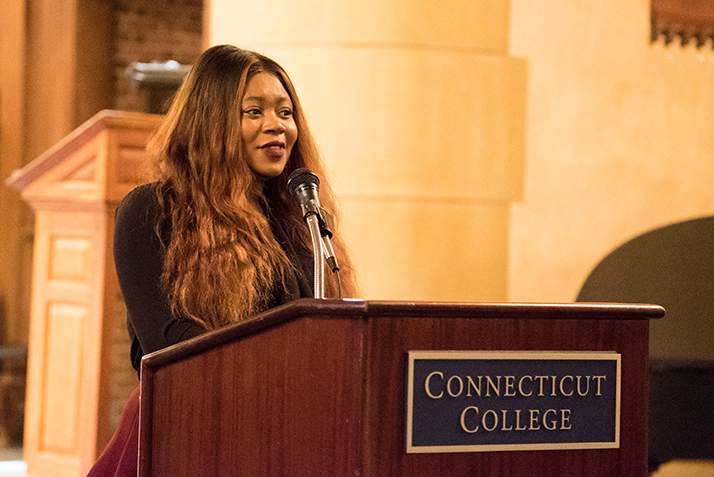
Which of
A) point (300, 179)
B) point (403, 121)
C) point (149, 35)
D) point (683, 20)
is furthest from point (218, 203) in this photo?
point (149, 35)

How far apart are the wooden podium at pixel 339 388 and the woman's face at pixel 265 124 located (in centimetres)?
75

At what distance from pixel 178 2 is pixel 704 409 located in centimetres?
551

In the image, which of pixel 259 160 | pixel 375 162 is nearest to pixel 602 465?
pixel 259 160

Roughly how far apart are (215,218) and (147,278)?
0.23 meters

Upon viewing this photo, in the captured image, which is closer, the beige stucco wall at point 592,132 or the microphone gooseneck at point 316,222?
the microphone gooseneck at point 316,222

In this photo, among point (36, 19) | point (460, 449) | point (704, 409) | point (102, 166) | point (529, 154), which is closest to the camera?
point (460, 449)

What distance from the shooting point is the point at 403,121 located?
382cm

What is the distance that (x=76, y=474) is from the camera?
3.62 meters

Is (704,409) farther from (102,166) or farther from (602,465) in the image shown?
(102,166)

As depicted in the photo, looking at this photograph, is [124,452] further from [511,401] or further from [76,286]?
[76,286]

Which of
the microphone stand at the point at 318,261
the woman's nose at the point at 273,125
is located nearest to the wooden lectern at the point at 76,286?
the woman's nose at the point at 273,125

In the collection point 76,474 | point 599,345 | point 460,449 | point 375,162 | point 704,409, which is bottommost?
point 76,474

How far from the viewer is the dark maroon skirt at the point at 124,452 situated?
5.49ft

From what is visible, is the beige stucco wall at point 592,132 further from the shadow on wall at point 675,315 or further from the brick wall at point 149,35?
the brick wall at point 149,35
